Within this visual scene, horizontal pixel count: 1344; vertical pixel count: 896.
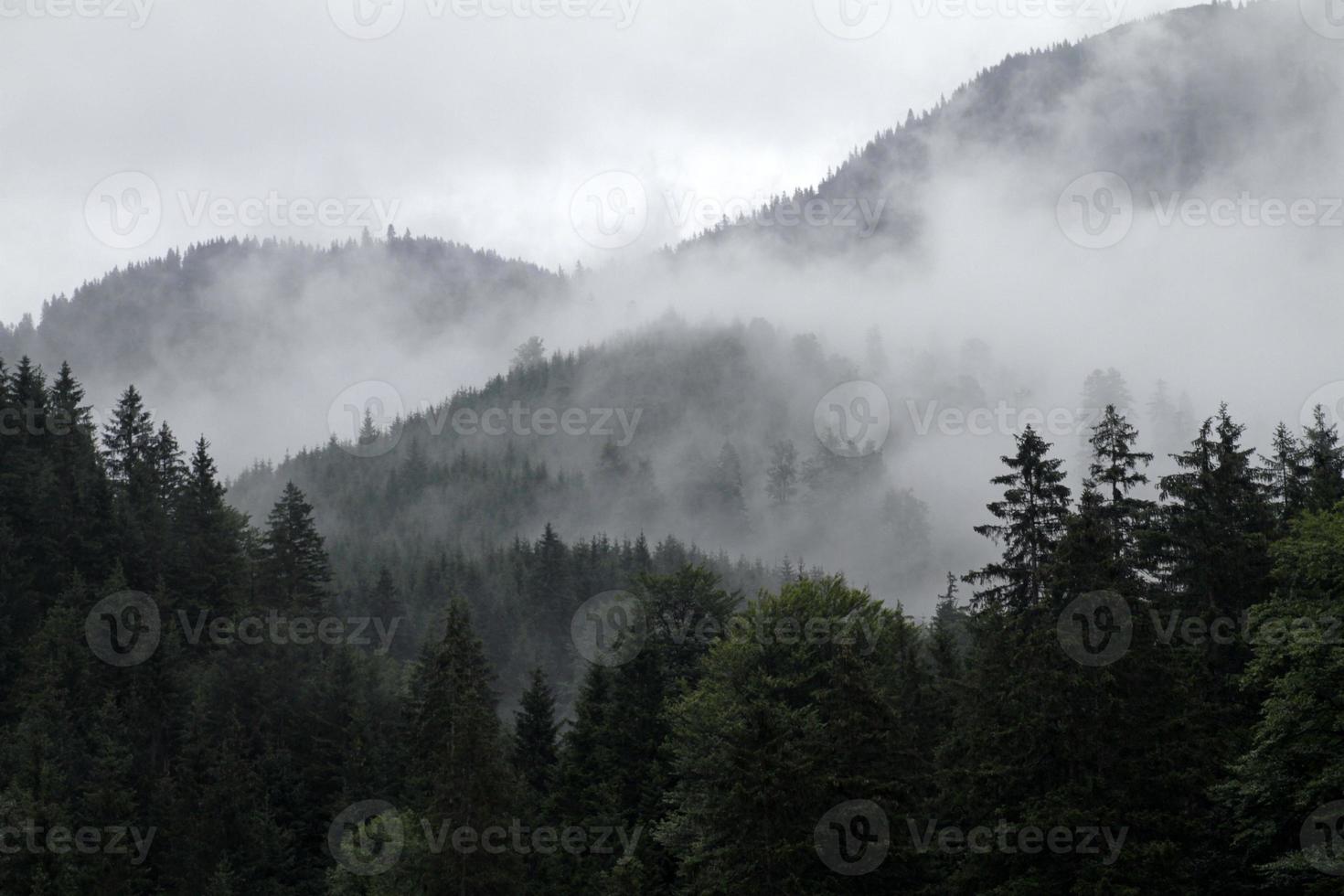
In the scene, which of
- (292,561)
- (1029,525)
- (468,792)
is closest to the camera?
(1029,525)

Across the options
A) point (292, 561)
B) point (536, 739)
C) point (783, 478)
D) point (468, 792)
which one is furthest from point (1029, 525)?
point (783, 478)

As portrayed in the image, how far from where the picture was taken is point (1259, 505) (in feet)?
127

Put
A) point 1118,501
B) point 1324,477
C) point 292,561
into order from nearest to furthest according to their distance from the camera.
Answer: point 1118,501 → point 1324,477 → point 292,561

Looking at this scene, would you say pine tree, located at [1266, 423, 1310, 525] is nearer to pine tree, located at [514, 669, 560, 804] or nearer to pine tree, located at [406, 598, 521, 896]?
pine tree, located at [406, 598, 521, 896]

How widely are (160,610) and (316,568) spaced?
1238 centimetres

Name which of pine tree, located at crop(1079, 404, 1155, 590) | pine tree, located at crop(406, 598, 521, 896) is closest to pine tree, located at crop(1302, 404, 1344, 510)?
pine tree, located at crop(1079, 404, 1155, 590)

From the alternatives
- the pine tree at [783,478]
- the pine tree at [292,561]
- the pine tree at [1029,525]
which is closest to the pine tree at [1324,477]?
the pine tree at [1029,525]

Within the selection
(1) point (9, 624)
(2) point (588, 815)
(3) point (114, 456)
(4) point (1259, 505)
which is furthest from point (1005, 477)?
(3) point (114, 456)

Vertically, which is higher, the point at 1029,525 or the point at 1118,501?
the point at 1118,501

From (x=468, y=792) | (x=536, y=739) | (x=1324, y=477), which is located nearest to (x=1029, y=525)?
(x=1324, y=477)

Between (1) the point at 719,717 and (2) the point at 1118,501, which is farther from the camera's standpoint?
(1) the point at 719,717

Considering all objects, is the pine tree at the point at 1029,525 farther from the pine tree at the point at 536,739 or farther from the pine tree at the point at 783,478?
the pine tree at the point at 783,478

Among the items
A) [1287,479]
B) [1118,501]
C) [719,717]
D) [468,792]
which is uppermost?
[1287,479]

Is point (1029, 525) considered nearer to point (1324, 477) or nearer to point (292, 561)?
Result: point (1324, 477)
